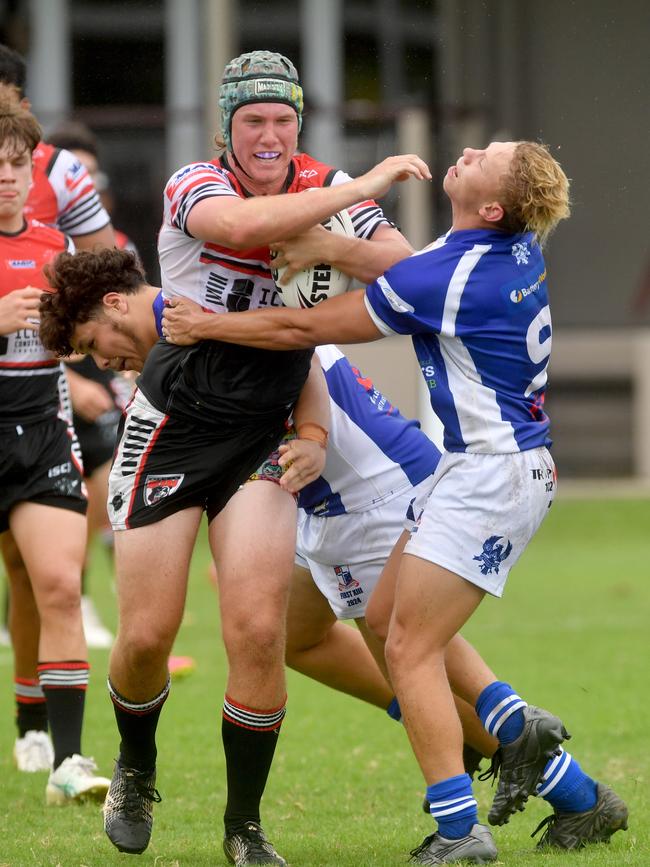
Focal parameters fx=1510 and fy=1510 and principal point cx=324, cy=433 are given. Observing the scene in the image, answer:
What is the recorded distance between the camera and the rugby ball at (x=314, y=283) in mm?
4434

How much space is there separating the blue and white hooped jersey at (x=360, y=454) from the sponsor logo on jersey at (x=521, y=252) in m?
0.97

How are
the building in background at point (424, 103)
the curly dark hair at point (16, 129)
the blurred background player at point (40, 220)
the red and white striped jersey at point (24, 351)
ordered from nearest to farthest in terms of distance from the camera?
1. the curly dark hair at point (16, 129)
2. the red and white striped jersey at point (24, 351)
3. the blurred background player at point (40, 220)
4. the building in background at point (424, 103)

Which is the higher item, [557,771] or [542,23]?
[542,23]

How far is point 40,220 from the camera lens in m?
6.09

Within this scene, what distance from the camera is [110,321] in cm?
472

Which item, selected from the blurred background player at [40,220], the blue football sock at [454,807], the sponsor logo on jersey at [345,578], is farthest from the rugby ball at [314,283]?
the blurred background player at [40,220]

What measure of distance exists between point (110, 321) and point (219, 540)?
80cm

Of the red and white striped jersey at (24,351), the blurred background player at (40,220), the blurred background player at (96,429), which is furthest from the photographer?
the blurred background player at (96,429)

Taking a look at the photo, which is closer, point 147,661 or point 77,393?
point 147,661

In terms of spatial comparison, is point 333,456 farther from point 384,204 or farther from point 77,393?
point 384,204

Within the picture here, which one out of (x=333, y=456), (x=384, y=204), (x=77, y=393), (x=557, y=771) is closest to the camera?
(x=557, y=771)

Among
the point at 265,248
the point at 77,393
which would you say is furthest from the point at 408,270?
the point at 77,393

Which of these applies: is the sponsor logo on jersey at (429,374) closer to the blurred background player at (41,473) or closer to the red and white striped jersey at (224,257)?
the red and white striped jersey at (224,257)

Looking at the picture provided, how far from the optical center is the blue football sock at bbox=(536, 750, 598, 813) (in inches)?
180
